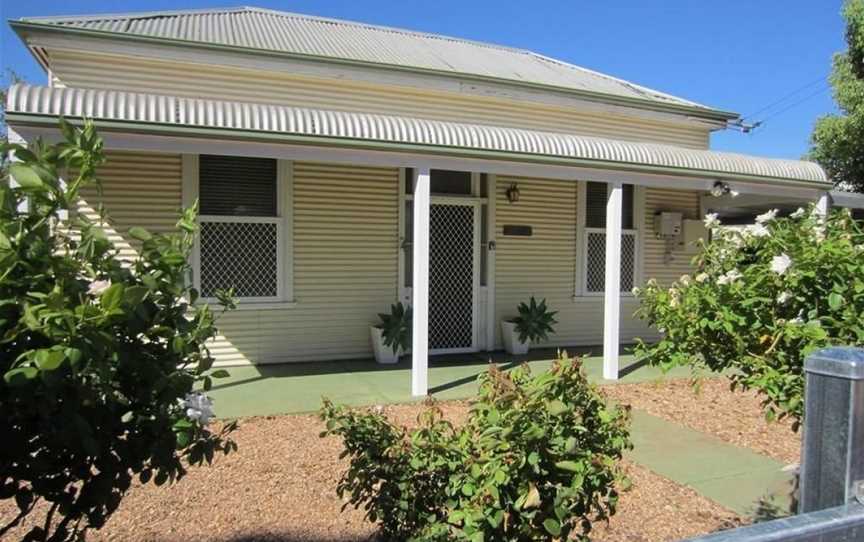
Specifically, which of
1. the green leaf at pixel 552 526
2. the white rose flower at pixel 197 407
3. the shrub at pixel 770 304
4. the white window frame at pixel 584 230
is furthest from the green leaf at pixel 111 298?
the white window frame at pixel 584 230

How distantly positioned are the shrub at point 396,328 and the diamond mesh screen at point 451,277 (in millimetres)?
721

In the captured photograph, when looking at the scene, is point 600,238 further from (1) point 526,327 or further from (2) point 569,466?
(2) point 569,466

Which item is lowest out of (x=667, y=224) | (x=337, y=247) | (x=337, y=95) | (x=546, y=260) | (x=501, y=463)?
(x=501, y=463)

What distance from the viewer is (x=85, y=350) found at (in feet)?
4.90

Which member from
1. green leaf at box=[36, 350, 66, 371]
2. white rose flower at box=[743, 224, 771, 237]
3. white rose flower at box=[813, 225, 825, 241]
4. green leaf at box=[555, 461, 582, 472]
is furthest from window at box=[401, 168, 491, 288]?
green leaf at box=[36, 350, 66, 371]

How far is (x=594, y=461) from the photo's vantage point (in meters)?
2.29

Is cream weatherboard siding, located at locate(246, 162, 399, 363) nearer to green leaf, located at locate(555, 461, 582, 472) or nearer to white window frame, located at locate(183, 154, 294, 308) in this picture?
white window frame, located at locate(183, 154, 294, 308)

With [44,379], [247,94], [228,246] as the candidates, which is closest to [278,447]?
[228,246]

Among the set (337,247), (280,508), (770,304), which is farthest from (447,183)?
(770,304)

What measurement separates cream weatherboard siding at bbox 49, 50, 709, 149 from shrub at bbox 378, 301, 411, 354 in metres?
2.94

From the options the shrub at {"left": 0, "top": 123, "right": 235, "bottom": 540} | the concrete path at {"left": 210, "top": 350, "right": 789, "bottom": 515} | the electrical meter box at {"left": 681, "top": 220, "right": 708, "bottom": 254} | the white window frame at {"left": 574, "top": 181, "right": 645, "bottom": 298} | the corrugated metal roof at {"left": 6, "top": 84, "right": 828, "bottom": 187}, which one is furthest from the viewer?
the electrical meter box at {"left": 681, "top": 220, "right": 708, "bottom": 254}

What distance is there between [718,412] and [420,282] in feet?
11.6

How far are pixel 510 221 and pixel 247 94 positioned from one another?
423 cm

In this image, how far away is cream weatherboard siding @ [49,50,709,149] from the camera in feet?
26.1
